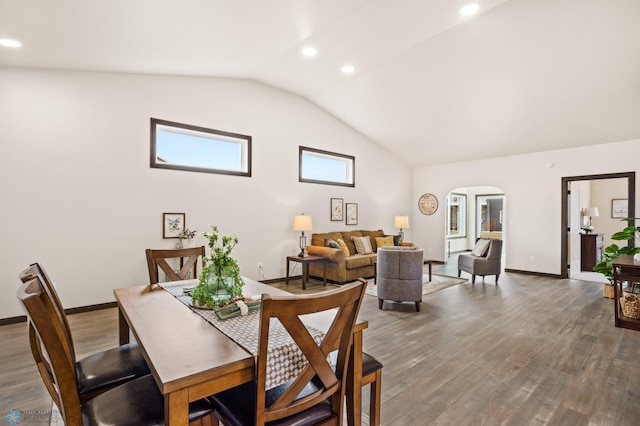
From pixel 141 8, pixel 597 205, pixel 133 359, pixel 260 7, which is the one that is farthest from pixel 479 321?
pixel 597 205

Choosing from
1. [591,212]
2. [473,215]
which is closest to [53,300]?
[591,212]

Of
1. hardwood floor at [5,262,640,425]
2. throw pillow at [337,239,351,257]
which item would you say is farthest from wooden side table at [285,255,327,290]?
hardwood floor at [5,262,640,425]

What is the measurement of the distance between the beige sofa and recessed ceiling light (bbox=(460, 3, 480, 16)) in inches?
148

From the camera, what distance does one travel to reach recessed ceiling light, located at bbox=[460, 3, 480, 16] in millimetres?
3296

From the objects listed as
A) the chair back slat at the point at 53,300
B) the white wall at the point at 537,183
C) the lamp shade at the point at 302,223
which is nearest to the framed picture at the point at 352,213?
the lamp shade at the point at 302,223

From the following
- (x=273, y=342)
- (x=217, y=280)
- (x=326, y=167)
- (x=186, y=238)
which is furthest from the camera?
(x=326, y=167)

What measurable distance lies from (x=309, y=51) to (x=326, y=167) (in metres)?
2.92

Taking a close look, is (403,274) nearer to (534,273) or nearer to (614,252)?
(614,252)

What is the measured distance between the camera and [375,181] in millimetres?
7891

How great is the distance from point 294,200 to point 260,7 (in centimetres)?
363

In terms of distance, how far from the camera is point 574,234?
6707mm

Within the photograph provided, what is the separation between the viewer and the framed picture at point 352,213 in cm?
720

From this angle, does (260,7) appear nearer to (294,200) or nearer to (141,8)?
(141,8)

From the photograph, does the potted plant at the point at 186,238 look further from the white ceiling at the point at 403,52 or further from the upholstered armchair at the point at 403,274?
the upholstered armchair at the point at 403,274
